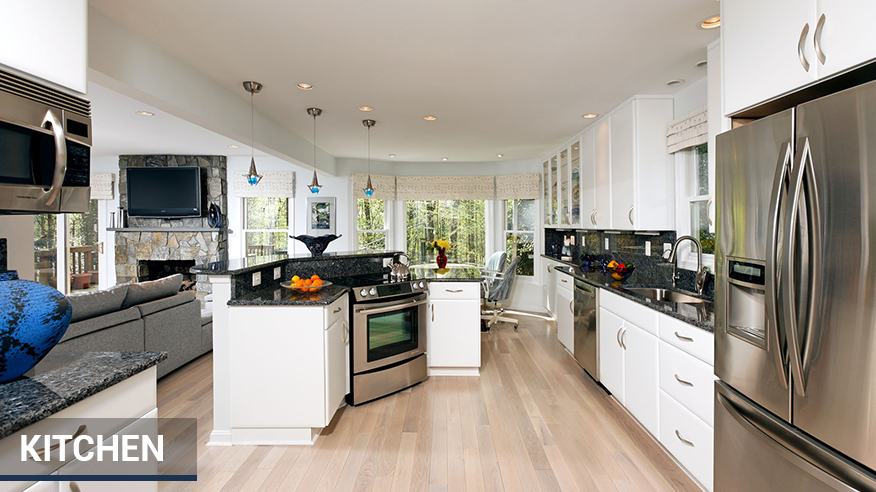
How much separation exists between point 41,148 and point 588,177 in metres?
4.09

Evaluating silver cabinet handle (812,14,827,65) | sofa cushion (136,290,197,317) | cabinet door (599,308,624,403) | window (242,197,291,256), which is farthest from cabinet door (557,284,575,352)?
window (242,197,291,256)

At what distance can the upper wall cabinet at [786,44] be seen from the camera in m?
1.20

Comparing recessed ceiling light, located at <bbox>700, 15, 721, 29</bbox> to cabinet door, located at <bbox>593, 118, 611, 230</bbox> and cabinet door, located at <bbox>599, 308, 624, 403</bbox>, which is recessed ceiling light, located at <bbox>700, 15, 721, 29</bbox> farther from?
cabinet door, located at <bbox>599, 308, 624, 403</bbox>

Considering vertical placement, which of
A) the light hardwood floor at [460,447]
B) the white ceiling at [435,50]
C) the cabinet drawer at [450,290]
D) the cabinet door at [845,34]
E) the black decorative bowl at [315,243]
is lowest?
the light hardwood floor at [460,447]

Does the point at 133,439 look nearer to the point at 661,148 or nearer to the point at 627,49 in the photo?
the point at 627,49

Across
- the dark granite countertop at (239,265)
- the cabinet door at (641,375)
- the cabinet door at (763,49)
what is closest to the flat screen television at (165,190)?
the dark granite countertop at (239,265)

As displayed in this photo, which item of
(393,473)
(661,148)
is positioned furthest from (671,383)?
(661,148)

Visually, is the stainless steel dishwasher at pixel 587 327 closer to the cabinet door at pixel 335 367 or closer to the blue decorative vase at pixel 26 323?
the cabinet door at pixel 335 367

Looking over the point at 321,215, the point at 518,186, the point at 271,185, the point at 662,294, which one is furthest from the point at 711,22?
the point at 271,185

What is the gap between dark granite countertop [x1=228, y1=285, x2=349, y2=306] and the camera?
258 cm

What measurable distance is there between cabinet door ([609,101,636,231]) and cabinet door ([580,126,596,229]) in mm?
421

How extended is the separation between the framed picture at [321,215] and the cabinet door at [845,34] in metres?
6.07

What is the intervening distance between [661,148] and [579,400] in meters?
2.01

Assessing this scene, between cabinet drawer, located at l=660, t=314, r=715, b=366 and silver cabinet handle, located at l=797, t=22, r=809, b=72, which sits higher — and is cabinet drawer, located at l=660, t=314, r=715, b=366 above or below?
below
